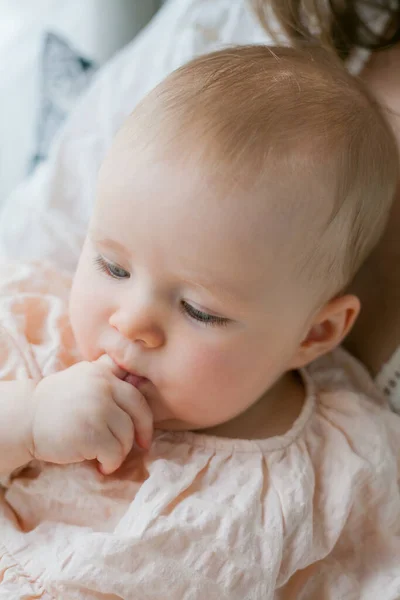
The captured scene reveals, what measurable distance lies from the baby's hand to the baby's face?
3 centimetres

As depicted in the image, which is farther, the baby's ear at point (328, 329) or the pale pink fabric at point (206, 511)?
the baby's ear at point (328, 329)

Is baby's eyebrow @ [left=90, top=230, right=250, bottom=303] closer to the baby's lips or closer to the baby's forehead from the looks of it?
the baby's forehead

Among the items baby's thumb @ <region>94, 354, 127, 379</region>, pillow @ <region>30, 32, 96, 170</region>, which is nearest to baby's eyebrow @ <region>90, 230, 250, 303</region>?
baby's thumb @ <region>94, 354, 127, 379</region>

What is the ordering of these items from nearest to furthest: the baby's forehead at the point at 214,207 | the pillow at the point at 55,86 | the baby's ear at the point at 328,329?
the baby's forehead at the point at 214,207
the baby's ear at the point at 328,329
the pillow at the point at 55,86

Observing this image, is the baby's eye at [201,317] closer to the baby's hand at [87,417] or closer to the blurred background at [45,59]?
the baby's hand at [87,417]

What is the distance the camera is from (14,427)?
78 cm

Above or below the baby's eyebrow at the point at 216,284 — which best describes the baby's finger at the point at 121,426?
below

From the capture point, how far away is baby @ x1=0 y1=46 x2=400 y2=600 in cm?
75

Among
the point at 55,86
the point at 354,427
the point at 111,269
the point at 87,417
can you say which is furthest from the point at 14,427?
the point at 55,86

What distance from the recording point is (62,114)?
4.29 ft

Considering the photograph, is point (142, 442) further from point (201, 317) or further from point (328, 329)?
point (328, 329)

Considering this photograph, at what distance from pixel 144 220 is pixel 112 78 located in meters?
0.48

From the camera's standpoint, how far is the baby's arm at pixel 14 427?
78 centimetres

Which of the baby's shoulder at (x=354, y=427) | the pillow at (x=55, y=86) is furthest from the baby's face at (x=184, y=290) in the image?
the pillow at (x=55, y=86)
